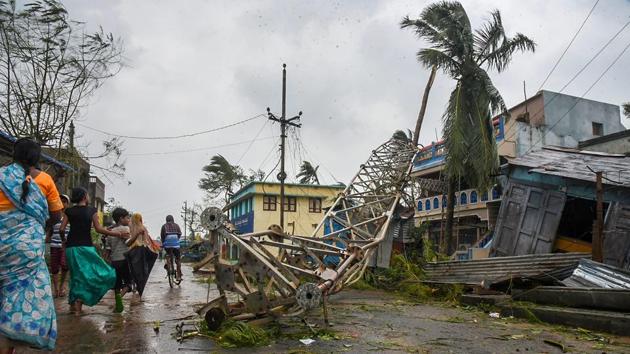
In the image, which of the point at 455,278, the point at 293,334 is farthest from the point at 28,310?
the point at 455,278

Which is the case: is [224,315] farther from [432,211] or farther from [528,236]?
[432,211]

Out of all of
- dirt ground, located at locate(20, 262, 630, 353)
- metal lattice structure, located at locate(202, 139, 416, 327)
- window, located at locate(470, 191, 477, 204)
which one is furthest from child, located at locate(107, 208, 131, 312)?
window, located at locate(470, 191, 477, 204)

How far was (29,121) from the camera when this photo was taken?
49.3 ft

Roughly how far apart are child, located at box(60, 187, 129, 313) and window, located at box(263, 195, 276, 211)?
30.4 m

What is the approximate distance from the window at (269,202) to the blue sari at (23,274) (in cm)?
3343

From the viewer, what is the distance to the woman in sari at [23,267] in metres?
3.21

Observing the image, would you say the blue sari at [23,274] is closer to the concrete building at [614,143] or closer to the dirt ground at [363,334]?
the dirt ground at [363,334]

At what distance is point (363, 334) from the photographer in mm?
5727

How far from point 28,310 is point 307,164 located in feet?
135

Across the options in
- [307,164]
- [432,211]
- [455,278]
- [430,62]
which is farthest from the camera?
[307,164]

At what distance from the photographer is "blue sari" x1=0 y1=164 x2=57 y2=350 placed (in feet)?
10.5

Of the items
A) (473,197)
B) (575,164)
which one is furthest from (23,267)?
(473,197)

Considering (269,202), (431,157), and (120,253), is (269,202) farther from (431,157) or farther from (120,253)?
(120,253)

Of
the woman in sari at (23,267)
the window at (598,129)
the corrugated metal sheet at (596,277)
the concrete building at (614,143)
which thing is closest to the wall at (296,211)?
the window at (598,129)
